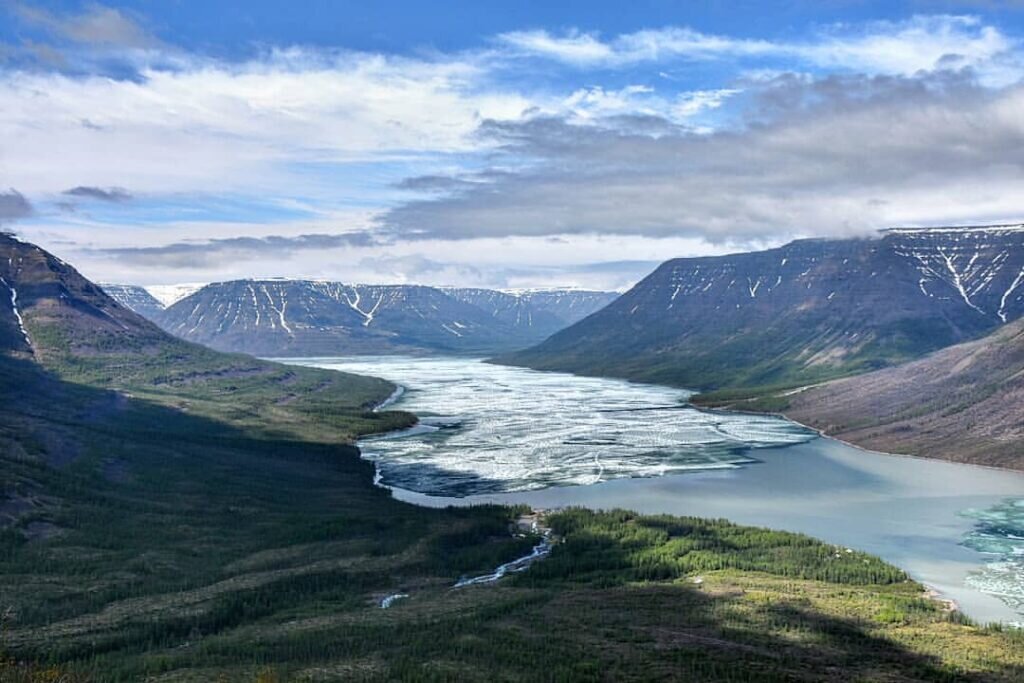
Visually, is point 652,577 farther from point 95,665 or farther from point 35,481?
point 35,481

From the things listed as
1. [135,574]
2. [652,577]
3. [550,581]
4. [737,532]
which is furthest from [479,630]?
[737,532]

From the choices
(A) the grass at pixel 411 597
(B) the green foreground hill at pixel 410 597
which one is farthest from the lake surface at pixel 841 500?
(B) the green foreground hill at pixel 410 597

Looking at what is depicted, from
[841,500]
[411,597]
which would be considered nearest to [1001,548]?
[841,500]

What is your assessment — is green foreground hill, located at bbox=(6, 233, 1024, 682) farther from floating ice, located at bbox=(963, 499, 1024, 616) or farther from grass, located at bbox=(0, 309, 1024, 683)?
floating ice, located at bbox=(963, 499, 1024, 616)

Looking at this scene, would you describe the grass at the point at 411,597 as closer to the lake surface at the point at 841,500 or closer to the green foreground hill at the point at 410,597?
the green foreground hill at the point at 410,597

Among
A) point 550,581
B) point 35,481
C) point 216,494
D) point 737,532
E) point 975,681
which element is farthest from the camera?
point 216,494

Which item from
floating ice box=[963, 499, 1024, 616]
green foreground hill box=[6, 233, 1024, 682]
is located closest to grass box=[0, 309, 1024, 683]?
green foreground hill box=[6, 233, 1024, 682]

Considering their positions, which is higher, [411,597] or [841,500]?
[841,500]

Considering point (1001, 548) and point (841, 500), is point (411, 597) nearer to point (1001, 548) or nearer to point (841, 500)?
point (1001, 548)
